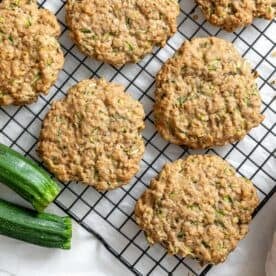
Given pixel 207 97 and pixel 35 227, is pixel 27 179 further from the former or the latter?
pixel 207 97

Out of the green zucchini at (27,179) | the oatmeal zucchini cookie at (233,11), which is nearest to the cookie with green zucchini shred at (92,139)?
the green zucchini at (27,179)

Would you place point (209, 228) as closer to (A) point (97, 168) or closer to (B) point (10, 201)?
(A) point (97, 168)

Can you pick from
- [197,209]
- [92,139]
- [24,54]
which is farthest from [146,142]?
[24,54]

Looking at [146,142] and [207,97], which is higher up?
[207,97]

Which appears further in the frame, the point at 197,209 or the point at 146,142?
the point at 146,142

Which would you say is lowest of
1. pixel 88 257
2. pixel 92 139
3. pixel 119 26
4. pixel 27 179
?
pixel 88 257

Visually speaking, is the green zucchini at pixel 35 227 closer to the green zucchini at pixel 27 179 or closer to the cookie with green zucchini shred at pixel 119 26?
the green zucchini at pixel 27 179
